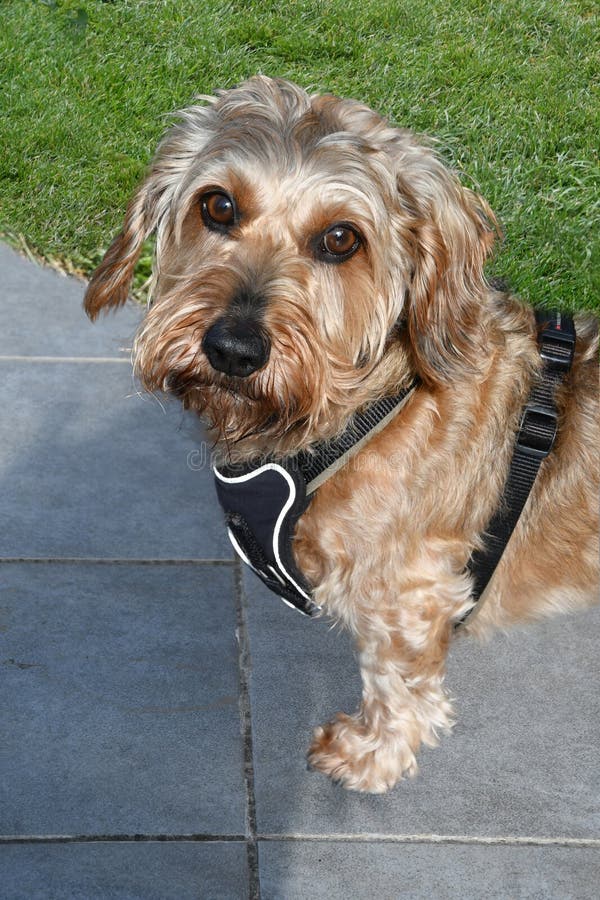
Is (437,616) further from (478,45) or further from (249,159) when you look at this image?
(478,45)

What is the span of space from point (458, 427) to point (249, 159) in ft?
3.15

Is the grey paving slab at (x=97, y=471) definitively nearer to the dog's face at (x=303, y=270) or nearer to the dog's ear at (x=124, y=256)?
the dog's ear at (x=124, y=256)

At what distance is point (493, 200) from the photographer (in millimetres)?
6223

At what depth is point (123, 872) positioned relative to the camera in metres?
2.73

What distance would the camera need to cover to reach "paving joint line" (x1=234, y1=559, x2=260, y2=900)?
2793 mm

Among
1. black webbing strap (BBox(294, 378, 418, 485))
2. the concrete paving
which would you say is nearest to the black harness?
black webbing strap (BBox(294, 378, 418, 485))

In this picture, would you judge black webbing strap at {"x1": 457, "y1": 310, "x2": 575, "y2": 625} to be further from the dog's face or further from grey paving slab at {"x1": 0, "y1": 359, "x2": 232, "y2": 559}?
grey paving slab at {"x1": 0, "y1": 359, "x2": 232, "y2": 559}

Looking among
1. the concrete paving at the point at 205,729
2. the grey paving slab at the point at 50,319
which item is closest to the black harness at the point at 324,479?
the concrete paving at the point at 205,729

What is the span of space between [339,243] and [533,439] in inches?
32.2

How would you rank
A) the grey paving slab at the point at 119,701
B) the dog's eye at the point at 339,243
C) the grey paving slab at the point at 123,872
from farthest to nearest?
1. the grey paving slab at the point at 119,701
2. the dog's eye at the point at 339,243
3. the grey paving slab at the point at 123,872

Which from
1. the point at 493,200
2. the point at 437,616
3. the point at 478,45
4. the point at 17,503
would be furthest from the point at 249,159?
the point at 478,45

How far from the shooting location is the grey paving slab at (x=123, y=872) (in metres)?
2.67

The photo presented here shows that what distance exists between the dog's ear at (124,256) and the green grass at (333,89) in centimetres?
291

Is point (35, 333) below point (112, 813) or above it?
below
